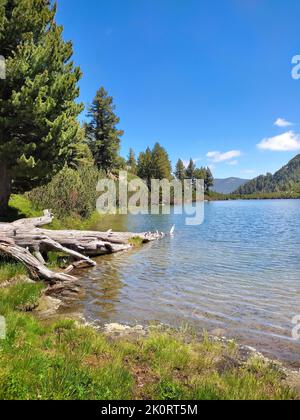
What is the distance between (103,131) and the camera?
74750 millimetres

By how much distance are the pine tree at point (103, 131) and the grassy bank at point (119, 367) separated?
222 ft

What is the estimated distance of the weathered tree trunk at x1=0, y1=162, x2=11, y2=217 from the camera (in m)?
18.7

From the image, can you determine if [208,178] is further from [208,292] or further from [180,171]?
[208,292]

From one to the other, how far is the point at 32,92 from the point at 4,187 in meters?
6.19

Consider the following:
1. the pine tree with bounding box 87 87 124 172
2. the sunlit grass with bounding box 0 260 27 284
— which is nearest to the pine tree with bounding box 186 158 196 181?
the pine tree with bounding box 87 87 124 172

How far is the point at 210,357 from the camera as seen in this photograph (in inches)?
283

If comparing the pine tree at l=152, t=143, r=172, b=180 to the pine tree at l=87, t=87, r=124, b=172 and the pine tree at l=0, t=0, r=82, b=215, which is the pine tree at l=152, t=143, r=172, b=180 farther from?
the pine tree at l=0, t=0, r=82, b=215

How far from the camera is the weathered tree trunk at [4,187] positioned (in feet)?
61.5

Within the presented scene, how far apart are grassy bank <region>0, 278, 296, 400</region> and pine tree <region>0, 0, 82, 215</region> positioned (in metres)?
10.2

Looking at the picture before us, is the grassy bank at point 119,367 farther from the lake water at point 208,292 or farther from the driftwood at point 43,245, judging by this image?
the driftwood at point 43,245

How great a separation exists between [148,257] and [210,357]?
42.2 ft

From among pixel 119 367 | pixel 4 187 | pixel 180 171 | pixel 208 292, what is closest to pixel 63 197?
pixel 4 187

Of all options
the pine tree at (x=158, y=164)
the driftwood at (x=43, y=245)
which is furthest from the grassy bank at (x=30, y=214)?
the pine tree at (x=158, y=164)
